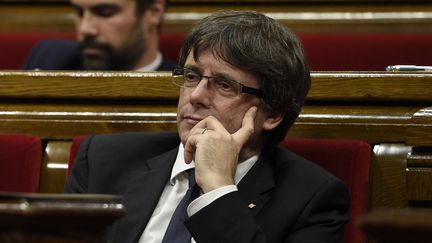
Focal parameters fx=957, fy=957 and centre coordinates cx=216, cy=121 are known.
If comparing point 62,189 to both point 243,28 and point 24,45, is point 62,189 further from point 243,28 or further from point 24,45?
point 24,45

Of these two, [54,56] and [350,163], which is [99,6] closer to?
[54,56]

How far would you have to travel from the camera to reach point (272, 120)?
2.83ft

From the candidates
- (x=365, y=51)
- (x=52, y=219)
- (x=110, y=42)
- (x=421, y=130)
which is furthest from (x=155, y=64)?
(x=52, y=219)

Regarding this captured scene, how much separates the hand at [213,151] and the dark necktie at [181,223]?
0.03m

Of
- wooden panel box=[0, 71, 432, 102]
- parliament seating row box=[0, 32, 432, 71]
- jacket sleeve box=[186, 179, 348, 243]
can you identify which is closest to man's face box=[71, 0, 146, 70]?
parliament seating row box=[0, 32, 432, 71]

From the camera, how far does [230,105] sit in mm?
837

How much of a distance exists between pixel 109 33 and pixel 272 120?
2.18 ft

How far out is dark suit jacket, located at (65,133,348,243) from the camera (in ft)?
2.50

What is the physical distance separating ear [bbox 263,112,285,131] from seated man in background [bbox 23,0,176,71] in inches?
21.8

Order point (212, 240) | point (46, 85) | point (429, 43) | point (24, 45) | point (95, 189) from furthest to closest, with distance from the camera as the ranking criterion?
point (24, 45), point (429, 43), point (46, 85), point (95, 189), point (212, 240)

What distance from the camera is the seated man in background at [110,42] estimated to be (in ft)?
4.69

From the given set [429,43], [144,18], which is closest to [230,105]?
[429,43]

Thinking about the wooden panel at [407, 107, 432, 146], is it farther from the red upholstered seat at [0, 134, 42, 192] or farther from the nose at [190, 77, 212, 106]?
the red upholstered seat at [0, 134, 42, 192]

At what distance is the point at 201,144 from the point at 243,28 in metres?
0.11
